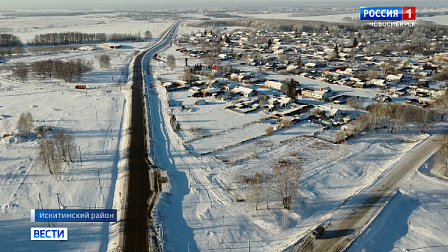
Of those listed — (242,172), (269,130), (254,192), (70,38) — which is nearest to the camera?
(254,192)

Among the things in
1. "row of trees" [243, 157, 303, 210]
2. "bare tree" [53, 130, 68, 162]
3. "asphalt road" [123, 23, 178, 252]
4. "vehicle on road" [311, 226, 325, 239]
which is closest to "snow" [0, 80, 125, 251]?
"bare tree" [53, 130, 68, 162]

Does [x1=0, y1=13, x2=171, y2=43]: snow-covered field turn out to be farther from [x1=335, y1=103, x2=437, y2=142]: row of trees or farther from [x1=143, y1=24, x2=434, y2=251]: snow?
[x1=335, y1=103, x2=437, y2=142]: row of trees

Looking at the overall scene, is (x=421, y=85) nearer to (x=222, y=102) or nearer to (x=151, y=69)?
(x=222, y=102)

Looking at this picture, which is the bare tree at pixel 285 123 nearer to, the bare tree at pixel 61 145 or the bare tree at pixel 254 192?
A: the bare tree at pixel 254 192

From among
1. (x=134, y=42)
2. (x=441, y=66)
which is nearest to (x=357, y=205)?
(x=441, y=66)

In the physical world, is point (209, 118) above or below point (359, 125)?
above

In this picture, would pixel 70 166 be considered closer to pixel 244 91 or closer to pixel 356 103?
pixel 244 91

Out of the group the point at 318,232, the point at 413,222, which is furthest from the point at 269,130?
the point at 413,222

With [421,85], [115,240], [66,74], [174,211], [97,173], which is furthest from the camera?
[66,74]
